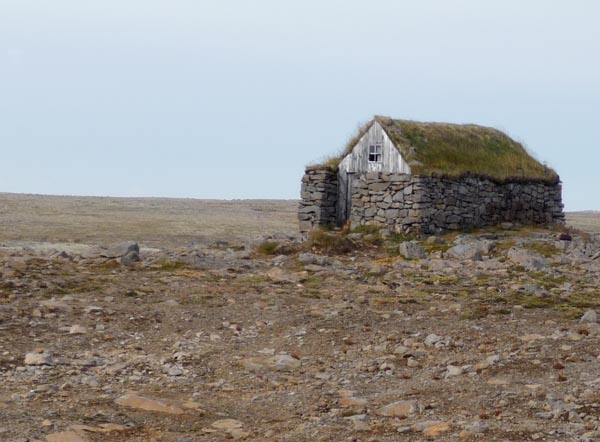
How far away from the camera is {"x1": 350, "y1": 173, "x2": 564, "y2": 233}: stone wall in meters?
25.3

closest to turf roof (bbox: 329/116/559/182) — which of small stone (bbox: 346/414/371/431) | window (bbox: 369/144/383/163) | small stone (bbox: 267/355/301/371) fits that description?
window (bbox: 369/144/383/163)

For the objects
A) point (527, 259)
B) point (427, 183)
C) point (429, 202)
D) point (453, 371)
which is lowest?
point (453, 371)

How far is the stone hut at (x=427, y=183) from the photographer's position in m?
25.6

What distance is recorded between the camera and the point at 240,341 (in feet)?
39.7

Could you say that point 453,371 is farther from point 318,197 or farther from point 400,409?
point 318,197

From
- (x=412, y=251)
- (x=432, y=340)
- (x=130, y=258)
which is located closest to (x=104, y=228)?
(x=130, y=258)

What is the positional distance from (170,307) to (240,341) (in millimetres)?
2327

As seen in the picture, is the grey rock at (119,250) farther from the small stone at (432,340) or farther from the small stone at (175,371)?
the small stone at (432,340)

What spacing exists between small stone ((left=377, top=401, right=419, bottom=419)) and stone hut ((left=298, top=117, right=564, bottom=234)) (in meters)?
16.6

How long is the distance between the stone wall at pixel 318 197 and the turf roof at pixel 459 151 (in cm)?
70

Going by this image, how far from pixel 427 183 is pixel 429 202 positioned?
560mm

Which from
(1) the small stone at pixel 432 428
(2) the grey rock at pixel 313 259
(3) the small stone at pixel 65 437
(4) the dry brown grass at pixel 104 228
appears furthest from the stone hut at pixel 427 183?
(3) the small stone at pixel 65 437

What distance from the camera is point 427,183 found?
995 inches

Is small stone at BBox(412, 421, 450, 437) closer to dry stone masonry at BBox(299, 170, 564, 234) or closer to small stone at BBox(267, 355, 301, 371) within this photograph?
small stone at BBox(267, 355, 301, 371)
